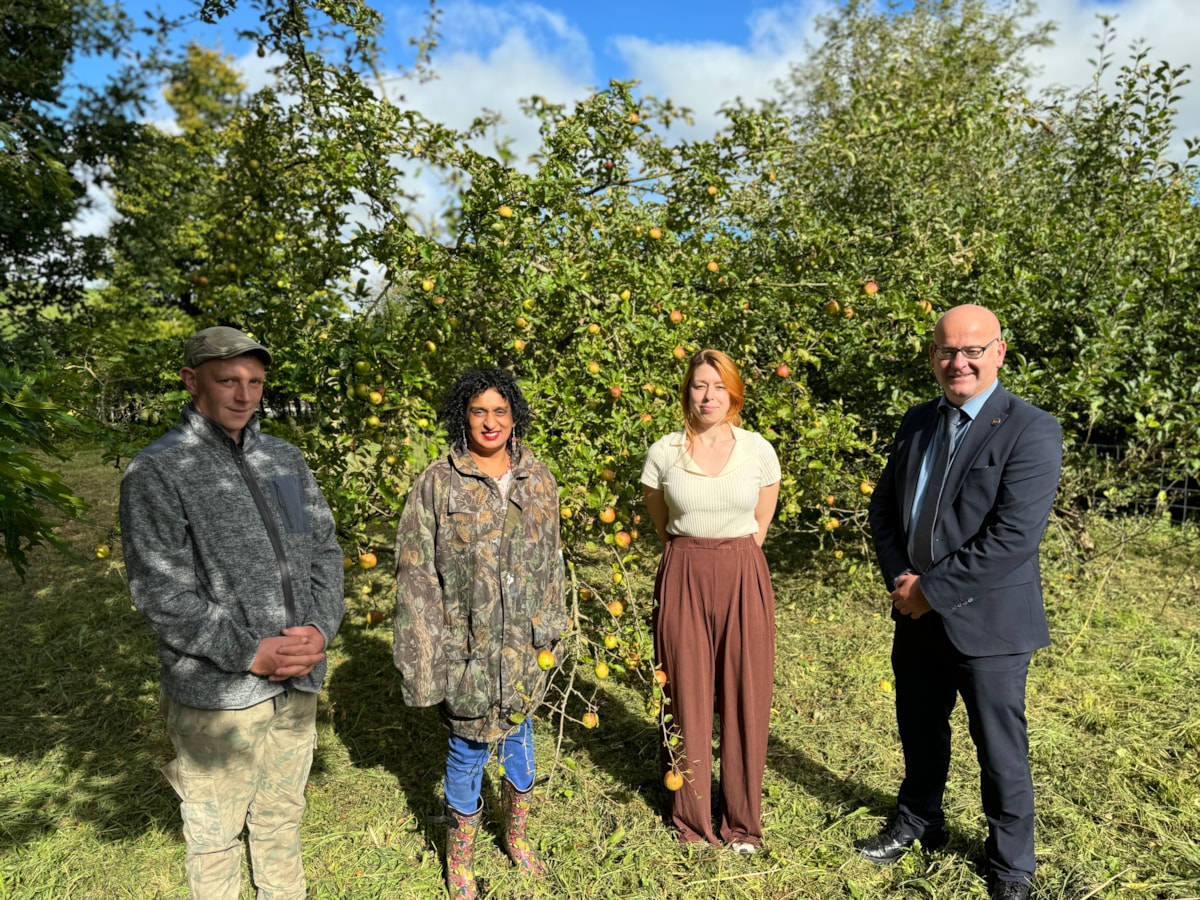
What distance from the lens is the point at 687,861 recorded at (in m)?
2.78

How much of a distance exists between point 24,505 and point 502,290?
1918 millimetres

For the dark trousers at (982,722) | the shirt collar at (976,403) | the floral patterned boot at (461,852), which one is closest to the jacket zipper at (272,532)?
the floral patterned boot at (461,852)

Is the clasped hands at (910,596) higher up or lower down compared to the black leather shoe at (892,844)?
higher up

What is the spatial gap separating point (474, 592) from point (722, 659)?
3.21 ft

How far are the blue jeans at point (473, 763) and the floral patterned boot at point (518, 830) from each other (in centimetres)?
12

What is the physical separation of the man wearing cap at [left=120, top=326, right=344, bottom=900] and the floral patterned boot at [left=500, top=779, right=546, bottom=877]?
0.76m

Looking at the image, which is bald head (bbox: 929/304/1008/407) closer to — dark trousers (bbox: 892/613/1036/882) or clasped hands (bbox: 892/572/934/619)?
clasped hands (bbox: 892/572/934/619)

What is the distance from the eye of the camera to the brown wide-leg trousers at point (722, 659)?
2.73 meters

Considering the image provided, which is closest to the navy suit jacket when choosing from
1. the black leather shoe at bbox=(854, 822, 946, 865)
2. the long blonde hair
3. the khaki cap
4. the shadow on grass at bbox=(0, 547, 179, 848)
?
the long blonde hair

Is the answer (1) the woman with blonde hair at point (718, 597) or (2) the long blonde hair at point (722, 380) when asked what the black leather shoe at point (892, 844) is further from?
(2) the long blonde hair at point (722, 380)

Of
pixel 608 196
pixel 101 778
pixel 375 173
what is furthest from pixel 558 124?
pixel 101 778

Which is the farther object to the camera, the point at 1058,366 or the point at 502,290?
the point at 1058,366

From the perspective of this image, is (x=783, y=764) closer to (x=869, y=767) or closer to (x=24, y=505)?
(x=869, y=767)

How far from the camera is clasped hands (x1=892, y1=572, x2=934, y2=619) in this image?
2.44 meters
